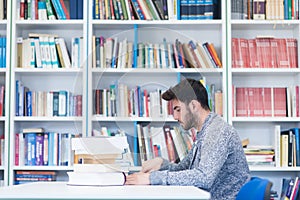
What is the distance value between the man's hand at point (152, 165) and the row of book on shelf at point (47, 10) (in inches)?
67.1

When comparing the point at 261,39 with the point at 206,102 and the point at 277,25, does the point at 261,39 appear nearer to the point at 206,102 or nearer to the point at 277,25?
the point at 277,25

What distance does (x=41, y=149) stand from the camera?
3947mm

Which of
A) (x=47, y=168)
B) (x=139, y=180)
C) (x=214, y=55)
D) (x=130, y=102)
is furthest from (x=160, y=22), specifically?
(x=139, y=180)

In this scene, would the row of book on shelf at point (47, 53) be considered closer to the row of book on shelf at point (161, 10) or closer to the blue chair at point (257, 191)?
the row of book on shelf at point (161, 10)

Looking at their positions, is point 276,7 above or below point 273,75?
above

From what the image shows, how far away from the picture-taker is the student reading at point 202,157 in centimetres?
220

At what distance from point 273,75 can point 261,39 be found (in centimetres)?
30

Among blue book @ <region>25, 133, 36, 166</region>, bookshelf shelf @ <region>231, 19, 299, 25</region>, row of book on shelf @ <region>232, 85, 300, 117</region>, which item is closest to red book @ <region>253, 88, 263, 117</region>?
row of book on shelf @ <region>232, 85, 300, 117</region>

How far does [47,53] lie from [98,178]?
6.74 feet

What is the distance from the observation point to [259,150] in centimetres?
386

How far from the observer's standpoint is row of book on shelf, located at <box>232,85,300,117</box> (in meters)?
3.89

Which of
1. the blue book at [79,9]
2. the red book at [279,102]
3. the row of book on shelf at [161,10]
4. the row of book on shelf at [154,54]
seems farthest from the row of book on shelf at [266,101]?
the blue book at [79,9]

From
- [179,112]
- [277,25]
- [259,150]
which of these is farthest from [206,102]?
[277,25]

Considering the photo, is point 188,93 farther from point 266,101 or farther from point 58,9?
point 58,9
